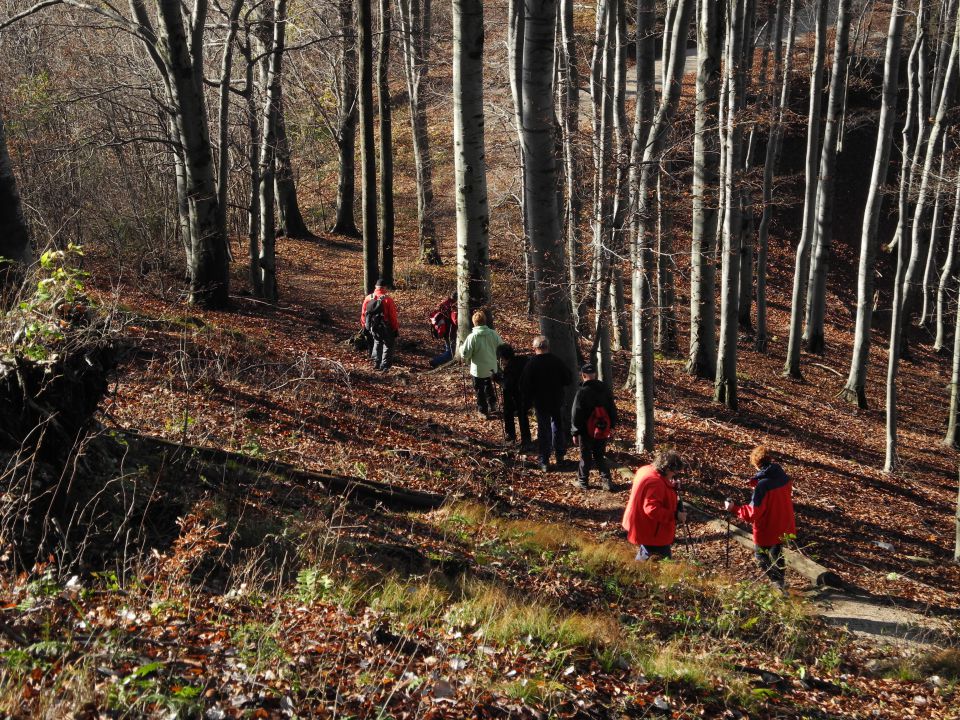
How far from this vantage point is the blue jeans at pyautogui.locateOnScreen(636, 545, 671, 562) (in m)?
7.27

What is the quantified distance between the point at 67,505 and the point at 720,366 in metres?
12.1

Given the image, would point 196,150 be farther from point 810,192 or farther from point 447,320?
point 810,192

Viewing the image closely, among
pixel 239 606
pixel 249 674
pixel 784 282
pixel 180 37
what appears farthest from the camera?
pixel 784 282

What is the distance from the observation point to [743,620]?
21.7 ft

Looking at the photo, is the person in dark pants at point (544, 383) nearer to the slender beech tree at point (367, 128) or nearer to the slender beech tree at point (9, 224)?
the slender beech tree at point (9, 224)

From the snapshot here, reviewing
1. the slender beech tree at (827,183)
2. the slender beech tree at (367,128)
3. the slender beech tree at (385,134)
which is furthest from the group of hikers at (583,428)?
the slender beech tree at (827,183)

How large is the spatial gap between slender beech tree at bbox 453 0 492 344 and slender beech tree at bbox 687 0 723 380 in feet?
10.0

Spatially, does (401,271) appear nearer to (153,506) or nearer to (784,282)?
(784,282)

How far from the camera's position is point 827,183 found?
59.1 ft

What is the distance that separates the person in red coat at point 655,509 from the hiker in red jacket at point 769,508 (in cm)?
74

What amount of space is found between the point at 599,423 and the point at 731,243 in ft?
22.5

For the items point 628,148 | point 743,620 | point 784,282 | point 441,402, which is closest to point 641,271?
point 628,148

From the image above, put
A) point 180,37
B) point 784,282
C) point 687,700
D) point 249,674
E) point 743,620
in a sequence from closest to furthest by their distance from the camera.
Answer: point 249,674 < point 687,700 < point 743,620 < point 180,37 < point 784,282

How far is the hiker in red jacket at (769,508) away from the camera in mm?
7441
